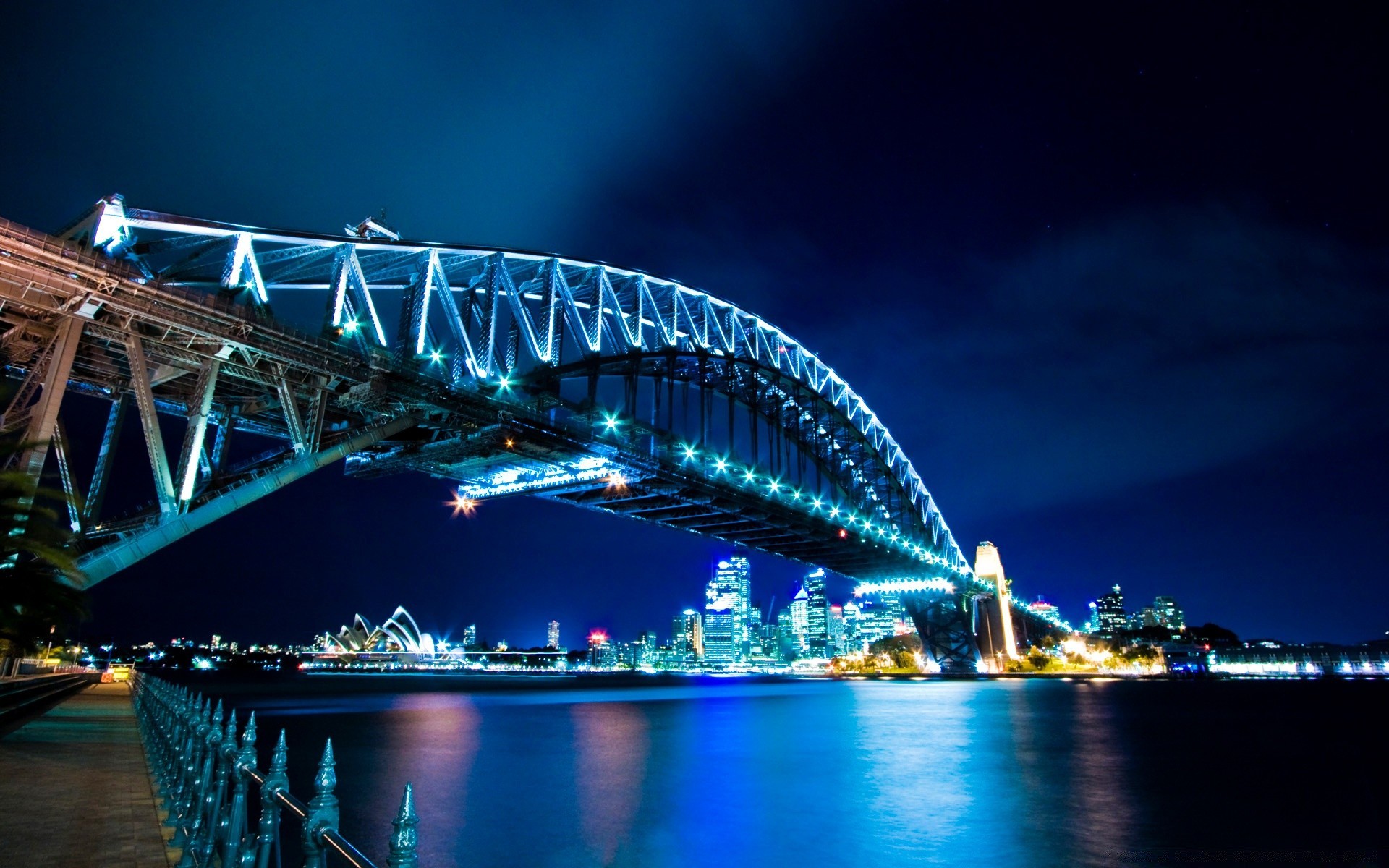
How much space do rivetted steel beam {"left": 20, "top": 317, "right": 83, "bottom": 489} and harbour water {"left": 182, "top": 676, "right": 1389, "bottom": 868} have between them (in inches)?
356

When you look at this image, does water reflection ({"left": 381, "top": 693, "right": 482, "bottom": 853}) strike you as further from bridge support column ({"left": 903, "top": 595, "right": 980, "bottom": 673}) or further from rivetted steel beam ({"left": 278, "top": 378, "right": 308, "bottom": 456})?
bridge support column ({"left": 903, "top": 595, "right": 980, "bottom": 673})

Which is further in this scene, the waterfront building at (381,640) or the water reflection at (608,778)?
the waterfront building at (381,640)

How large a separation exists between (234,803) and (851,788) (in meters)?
16.3

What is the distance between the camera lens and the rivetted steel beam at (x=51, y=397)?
1722 centimetres

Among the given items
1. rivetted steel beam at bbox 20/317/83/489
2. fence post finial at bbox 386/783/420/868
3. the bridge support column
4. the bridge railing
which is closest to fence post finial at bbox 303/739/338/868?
the bridge railing

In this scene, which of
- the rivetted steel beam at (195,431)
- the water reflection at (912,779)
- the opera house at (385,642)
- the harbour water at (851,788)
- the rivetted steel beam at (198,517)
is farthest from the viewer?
the opera house at (385,642)

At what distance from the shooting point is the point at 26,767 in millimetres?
11539

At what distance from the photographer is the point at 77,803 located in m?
9.10

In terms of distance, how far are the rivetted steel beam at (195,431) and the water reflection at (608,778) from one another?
40.7 feet

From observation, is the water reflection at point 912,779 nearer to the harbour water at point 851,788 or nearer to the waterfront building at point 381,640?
the harbour water at point 851,788

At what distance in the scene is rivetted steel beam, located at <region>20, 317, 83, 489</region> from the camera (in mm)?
17219

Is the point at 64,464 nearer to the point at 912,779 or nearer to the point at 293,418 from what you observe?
the point at 293,418

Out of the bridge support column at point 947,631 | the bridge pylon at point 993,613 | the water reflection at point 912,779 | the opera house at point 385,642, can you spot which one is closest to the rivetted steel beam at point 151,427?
the water reflection at point 912,779

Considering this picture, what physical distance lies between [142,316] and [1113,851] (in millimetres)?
24168
